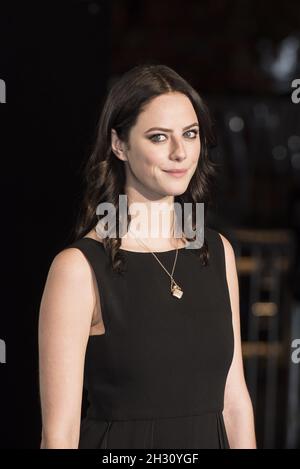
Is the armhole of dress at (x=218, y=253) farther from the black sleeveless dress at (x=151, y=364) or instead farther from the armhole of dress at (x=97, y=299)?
the armhole of dress at (x=97, y=299)

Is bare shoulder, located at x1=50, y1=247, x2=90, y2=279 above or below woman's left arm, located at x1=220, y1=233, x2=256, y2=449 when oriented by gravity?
above

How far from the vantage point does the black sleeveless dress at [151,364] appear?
1.74m

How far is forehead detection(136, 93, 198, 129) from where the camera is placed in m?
1.74

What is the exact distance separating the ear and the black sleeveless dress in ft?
0.54

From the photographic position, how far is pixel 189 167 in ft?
5.79

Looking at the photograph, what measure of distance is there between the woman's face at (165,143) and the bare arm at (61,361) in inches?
9.5

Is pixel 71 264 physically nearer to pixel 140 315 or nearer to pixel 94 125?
pixel 140 315

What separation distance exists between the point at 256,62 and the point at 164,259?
834 centimetres

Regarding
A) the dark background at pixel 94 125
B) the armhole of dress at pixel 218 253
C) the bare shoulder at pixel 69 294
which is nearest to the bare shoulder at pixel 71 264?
the bare shoulder at pixel 69 294

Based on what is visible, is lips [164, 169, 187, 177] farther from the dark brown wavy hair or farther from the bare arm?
the bare arm

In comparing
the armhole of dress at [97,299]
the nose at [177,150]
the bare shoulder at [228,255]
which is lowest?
the armhole of dress at [97,299]

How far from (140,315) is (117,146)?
0.31 meters

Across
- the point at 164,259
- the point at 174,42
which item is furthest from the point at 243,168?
the point at 164,259

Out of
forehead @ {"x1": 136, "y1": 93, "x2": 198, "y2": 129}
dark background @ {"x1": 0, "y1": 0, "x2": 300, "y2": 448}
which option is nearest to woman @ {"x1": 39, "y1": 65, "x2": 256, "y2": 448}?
forehead @ {"x1": 136, "y1": 93, "x2": 198, "y2": 129}
